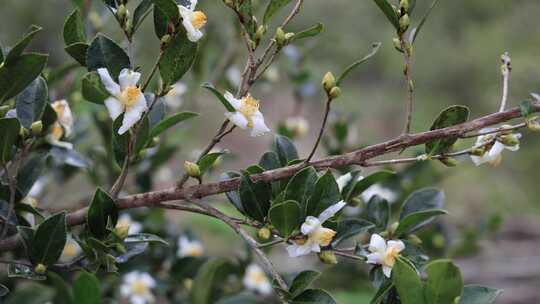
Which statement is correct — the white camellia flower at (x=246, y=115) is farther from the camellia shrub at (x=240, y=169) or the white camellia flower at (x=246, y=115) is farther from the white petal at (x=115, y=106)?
the white petal at (x=115, y=106)

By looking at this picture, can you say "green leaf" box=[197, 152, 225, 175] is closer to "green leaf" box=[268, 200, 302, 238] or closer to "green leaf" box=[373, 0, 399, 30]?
"green leaf" box=[268, 200, 302, 238]

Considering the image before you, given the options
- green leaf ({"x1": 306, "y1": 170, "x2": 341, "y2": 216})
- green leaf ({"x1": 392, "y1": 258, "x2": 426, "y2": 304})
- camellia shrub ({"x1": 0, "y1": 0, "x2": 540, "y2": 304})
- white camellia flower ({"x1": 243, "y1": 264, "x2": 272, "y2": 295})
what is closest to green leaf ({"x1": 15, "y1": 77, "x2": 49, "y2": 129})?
camellia shrub ({"x1": 0, "y1": 0, "x2": 540, "y2": 304})

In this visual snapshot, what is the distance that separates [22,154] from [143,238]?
6.4 inches

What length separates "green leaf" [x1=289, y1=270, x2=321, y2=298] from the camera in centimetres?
63

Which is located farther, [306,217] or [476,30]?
[476,30]

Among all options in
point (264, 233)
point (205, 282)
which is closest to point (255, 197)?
point (264, 233)

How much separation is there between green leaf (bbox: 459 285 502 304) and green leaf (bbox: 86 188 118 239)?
0.37m

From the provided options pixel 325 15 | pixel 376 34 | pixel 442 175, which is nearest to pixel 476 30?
pixel 376 34

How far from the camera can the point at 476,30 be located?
163 inches

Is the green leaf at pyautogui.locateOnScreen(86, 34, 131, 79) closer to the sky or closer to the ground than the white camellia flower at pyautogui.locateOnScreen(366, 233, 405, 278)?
closer to the sky

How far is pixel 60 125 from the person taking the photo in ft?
2.61

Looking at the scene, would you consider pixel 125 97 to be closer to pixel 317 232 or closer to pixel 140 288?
pixel 317 232

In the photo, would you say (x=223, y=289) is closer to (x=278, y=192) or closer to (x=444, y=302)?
(x=278, y=192)

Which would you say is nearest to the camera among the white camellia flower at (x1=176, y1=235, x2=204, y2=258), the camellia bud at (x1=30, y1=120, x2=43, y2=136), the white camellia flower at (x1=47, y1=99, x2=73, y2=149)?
the camellia bud at (x1=30, y1=120, x2=43, y2=136)
